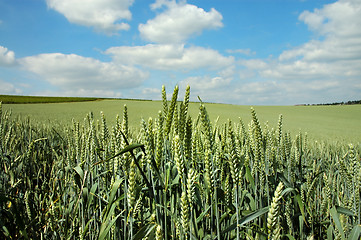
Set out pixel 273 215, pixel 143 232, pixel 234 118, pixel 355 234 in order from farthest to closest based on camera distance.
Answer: pixel 234 118 < pixel 355 234 < pixel 143 232 < pixel 273 215

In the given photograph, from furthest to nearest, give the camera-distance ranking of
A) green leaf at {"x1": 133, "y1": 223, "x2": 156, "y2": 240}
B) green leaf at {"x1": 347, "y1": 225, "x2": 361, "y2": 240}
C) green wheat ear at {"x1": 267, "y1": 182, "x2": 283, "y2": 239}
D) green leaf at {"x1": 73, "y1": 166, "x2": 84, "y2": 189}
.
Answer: green leaf at {"x1": 73, "y1": 166, "x2": 84, "y2": 189}, green leaf at {"x1": 347, "y1": 225, "x2": 361, "y2": 240}, green leaf at {"x1": 133, "y1": 223, "x2": 156, "y2": 240}, green wheat ear at {"x1": 267, "y1": 182, "x2": 283, "y2": 239}

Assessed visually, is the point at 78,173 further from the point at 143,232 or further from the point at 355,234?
the point at 355,234

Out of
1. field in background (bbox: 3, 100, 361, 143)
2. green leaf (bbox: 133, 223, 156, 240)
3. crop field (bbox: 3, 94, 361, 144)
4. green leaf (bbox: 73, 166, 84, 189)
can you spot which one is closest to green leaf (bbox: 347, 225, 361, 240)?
green leaf (bbox: 133, 223, 156, 240)

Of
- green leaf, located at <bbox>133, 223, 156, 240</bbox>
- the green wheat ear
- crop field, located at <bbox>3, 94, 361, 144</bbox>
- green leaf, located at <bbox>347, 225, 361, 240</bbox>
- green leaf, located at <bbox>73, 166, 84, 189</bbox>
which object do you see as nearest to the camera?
the green wheat ear

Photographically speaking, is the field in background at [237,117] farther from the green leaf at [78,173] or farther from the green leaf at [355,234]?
the green leaf at [355,234]

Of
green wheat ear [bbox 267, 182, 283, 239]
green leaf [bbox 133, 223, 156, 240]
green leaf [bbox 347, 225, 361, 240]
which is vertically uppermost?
green wheat ear [bbox 267, 182, 283, 239]

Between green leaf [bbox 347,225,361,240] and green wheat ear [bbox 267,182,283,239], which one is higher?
green wheat ear [bbox 267,182,283,239]

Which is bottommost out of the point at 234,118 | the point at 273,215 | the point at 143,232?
the point at 234,118

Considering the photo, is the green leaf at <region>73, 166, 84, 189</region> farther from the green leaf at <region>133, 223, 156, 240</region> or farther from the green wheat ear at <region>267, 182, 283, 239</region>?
the green wheat ear at <region>267, 182, 283, 239</region>

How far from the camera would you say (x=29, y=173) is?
3.29 m

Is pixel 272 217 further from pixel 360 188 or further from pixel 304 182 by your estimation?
pixel 304 182

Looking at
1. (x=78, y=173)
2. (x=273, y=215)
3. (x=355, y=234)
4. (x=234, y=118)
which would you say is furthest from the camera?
(x=234, y=118)

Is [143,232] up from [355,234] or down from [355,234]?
up

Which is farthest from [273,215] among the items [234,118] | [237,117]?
[237,117]
